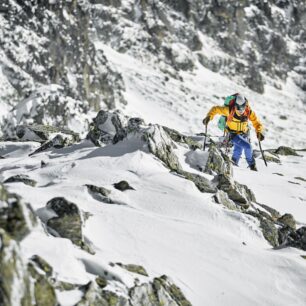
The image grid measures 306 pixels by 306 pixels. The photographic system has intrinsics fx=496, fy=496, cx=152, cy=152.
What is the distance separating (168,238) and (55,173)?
272 cm

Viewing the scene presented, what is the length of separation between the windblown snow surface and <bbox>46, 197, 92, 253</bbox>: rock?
0.67 ft

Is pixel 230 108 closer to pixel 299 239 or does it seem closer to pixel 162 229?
pixel 299 239

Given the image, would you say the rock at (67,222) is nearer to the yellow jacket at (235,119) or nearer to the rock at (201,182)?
the rock at (201,182)

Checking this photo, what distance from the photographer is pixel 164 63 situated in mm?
48125

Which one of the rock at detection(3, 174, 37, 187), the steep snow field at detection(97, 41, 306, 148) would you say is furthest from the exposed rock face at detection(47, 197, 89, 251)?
the steep snow field at detection(97, 41, 306, 148)

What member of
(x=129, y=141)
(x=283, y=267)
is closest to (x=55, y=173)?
(x=129, y=141)

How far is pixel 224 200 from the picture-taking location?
313 inches

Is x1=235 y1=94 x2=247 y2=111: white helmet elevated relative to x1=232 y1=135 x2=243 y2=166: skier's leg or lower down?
elevated

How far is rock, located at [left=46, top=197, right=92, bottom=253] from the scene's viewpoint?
5086 millimetres

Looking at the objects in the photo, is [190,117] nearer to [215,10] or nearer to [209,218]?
[215,10]

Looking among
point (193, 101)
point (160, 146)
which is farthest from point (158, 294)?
point (193, 101)

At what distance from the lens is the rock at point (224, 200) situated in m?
7.79

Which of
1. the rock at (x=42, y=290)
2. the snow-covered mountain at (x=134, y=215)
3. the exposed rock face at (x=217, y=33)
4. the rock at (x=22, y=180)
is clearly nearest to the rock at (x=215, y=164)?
the snow-covered mountain at (x=134, y=215)

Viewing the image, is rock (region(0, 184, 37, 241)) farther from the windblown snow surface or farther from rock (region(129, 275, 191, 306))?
rock (region(129, 275, 191, 306))
